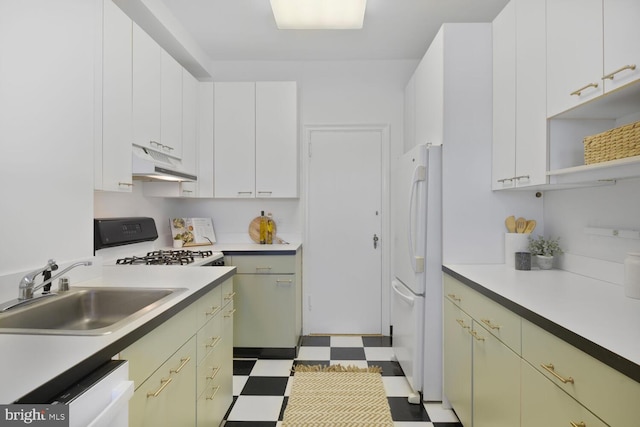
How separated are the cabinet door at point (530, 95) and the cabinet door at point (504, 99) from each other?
0.04 m

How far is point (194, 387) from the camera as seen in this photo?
1534 mm

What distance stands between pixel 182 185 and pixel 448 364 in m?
2.36

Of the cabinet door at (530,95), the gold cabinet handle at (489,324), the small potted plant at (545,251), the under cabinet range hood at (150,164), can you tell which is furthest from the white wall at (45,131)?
the small potted plant at (545,251)

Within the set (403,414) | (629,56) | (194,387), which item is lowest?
(403,414)

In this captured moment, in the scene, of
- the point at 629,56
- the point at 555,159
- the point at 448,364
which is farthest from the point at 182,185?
the point at 629,56

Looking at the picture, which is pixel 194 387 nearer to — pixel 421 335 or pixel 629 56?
pixel 421 335

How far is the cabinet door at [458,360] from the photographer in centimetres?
183

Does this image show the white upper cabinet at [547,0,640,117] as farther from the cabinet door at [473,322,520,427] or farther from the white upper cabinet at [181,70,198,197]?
the white upper cabinet at [181,70,198,197]

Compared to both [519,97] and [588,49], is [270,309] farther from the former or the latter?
[588,49]

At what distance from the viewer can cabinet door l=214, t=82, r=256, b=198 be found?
10.7ft

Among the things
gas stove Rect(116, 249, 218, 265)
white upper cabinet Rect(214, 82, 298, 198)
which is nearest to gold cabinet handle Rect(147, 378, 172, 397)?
gas stove Rect(116, 249, 218, 265)

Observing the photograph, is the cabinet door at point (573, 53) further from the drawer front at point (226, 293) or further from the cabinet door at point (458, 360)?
the drawer front at point (226, 293)

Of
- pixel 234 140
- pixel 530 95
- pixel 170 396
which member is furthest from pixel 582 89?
pixel 234 140

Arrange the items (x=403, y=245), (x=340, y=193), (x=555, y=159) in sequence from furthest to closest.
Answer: (x=340, y=193), (x=403, y=245), (x=555, y=159)
